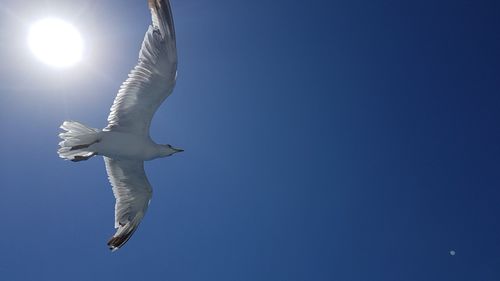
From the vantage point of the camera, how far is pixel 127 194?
11.3 metres

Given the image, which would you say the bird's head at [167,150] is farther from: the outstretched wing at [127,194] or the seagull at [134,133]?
the outstretched wing at [127,194]

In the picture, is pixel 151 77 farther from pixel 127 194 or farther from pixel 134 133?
pixel 127 194

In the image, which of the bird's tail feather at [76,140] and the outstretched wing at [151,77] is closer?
the outstretched wing at [151,77]

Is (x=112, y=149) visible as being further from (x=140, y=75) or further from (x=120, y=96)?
(x=140, y=75)

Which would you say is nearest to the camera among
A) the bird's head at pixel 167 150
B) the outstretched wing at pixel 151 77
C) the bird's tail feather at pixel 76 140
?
the outstretched wing at pixel 151 77

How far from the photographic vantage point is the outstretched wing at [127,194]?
11156 millimetres

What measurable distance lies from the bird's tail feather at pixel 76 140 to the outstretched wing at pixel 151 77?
0.40m

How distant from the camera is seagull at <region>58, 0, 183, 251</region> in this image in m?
8.94

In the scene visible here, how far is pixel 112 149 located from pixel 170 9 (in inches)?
124

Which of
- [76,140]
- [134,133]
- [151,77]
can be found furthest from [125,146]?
[151,77]

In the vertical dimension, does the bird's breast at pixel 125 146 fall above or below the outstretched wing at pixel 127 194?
above

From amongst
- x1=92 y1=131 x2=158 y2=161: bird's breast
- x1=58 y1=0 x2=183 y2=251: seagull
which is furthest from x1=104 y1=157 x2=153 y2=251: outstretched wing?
x1=92 y1=131 x2=158 y2=161: bird's breast

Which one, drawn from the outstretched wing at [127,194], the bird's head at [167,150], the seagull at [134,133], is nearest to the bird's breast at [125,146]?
the seagull at [134,133]

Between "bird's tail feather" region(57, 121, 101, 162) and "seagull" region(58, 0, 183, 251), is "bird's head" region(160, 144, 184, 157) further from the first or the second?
"bird's tail feather" region(57, 121, 101, 162)
